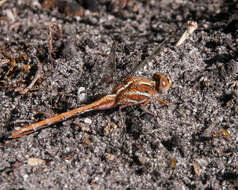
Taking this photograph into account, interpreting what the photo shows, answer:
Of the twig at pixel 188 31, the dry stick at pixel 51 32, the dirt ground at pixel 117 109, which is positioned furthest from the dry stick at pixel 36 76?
the twig at pixel 188 31

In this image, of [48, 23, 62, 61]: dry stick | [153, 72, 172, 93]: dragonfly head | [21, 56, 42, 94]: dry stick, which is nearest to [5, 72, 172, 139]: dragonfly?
[153, 72, 172, 93]: dragonfly head

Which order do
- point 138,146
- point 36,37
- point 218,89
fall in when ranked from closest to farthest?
point 138,146, point 218,89, point 36,37

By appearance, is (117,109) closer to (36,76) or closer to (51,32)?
(36,76)

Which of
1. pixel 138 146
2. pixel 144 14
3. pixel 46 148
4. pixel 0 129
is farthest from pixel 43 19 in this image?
pixel 138 146

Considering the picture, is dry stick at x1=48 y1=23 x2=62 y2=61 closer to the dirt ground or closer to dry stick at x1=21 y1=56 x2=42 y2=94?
the dirt ground

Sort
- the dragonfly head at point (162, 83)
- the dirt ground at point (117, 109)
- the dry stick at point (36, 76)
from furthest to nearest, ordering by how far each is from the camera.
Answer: the dry stick at point (36, 76) < the dragonfly head at point (162, 83) < the dirt ground at point (117, 109)

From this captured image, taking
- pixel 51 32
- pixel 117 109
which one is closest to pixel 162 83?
pixel 117 109

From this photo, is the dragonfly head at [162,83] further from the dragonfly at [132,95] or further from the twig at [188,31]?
the twig at [188,31]

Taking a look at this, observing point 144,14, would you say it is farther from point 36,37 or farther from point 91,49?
point 36,37
